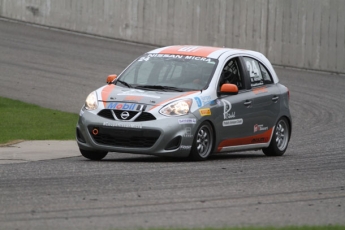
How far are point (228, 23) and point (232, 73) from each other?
17.1 meters

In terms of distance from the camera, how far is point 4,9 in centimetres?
3650

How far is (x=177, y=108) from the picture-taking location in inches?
508

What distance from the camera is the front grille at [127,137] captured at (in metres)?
12.7

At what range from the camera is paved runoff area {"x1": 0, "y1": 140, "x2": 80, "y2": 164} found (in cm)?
1337

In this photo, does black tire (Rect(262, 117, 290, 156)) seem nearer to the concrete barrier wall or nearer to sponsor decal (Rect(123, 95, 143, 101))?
sponsor decal (Rect(123, 95, 143, 101))

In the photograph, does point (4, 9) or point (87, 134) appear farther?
point (4, 9)

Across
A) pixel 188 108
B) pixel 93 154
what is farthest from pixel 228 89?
pixel 93 154

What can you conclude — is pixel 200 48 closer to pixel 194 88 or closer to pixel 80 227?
pixel 194 88

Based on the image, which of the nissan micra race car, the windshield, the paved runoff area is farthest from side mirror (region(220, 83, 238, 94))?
the paved runoff area

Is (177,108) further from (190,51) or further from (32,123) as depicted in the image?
(32,123)

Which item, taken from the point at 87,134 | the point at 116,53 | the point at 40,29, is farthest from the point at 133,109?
the point at 40,29

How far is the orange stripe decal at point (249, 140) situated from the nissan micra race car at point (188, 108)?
1 centimetres

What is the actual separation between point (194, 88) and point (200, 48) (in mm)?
1248

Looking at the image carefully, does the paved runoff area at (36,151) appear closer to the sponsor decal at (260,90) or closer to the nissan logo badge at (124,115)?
the nissan logo badge at (124,115)
